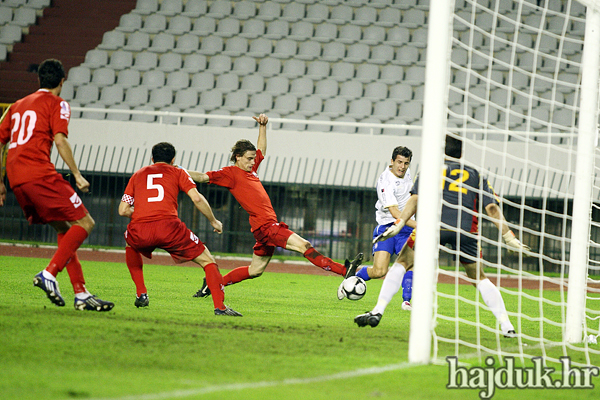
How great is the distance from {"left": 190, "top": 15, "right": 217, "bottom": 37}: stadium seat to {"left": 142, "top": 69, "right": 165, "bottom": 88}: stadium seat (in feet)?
5.70

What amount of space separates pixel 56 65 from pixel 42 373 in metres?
2.67

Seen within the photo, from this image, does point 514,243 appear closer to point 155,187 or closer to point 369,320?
point 369,320

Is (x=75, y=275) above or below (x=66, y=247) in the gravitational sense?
below

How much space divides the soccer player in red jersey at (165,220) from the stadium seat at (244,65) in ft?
34.7

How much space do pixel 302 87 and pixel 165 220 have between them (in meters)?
10.5

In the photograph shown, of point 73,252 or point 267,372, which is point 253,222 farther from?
point 267,372

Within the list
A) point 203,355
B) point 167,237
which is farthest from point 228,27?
point 203,355

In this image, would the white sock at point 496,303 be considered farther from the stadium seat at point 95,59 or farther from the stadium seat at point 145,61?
the stadium seat at point 95,59

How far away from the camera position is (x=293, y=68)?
53.1 feet

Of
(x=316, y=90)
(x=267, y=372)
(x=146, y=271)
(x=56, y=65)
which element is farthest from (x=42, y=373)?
(x=316, y=90)

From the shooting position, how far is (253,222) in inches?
263

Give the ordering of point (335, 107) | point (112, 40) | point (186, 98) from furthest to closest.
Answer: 1. point (112, 40)
2. point (186, 98)
3. point (335, 107)

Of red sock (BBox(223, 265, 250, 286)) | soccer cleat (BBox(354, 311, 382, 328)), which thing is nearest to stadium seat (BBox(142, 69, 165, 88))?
red sock (BBox(223, 265, 250, 286))

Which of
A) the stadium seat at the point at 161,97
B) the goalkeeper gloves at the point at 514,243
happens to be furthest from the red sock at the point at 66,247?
the stadium seat at the point at 161,97
